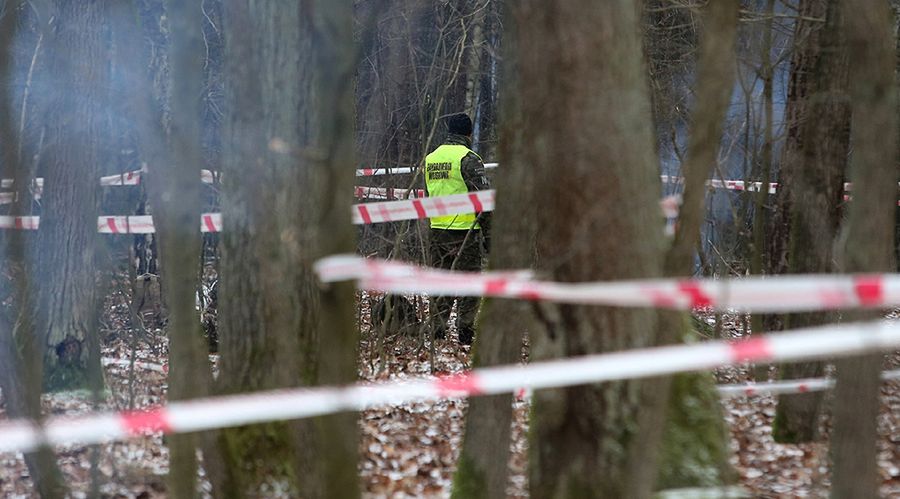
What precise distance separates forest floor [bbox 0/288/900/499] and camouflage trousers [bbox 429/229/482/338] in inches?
29.1

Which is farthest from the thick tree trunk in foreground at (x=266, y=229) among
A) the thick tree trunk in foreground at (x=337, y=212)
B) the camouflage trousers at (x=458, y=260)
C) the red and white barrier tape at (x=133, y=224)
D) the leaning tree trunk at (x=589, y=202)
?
the camouflage trousers at (x=458, y=260)

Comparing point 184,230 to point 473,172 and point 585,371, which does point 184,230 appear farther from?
point 473,172

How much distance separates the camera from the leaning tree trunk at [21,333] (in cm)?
388

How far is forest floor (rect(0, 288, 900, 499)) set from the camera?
17.5ft

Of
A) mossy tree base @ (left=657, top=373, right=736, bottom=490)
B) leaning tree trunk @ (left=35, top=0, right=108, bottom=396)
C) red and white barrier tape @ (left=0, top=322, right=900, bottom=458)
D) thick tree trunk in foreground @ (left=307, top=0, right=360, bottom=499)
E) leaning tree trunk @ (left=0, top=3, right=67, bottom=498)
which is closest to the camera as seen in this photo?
thick tree trunk in foreground @ (left=307, top=0, right=360, bottom=499)

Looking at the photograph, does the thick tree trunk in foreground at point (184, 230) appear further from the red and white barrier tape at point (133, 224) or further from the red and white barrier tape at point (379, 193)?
the red and white barrier tape at point (379, 193)

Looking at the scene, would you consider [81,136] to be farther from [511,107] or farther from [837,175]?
[837,175]

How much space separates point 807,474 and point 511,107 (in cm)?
268

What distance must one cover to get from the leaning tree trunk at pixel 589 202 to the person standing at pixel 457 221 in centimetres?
554

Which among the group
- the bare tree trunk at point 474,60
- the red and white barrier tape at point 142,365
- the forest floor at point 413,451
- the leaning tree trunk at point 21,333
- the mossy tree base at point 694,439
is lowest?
the forest floor at point 413,451

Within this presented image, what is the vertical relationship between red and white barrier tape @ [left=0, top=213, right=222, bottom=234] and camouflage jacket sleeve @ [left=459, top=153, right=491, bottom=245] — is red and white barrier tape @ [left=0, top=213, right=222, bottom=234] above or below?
below

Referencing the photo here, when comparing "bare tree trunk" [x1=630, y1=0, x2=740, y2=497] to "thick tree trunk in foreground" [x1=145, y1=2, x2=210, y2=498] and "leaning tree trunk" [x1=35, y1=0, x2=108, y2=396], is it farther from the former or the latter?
"leaning tree trunk" [x1=35, y1=0, x2=108, y2=396]

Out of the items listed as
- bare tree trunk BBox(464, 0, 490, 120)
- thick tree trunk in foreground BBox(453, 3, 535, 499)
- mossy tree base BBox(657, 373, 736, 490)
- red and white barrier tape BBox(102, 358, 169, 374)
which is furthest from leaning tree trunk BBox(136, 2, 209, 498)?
bare tree trunk BBox(464, 0, 490, 120)

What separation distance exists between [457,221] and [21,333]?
5.41 m
